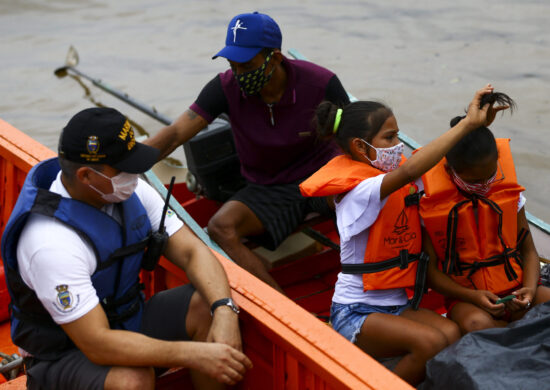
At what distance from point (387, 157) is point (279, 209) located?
41.4 inches

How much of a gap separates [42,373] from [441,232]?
4.93 ft

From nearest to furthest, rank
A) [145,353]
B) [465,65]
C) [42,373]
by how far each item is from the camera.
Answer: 1. [145,353]
2. [42,373]
3. [465,65]

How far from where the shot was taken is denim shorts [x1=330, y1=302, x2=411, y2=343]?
2443 mm

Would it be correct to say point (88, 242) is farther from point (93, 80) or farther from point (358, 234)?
point (93, 80)

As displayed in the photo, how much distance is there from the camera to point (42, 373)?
2.20 m

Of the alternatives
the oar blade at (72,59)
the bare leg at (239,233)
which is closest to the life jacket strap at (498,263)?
the bare leg at (239,233)

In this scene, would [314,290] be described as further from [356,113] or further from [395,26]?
[395,26]

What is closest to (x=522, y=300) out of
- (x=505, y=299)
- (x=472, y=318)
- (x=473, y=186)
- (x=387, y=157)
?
(x=505, y=299)

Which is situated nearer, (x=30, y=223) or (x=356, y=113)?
(x=30, y=223)

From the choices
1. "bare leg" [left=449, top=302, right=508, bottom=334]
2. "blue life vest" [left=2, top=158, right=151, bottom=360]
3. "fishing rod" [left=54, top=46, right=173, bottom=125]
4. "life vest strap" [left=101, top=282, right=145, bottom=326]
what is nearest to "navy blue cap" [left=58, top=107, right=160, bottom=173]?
"blue life vest" [left=2, top=158, right=151, bottom=360]

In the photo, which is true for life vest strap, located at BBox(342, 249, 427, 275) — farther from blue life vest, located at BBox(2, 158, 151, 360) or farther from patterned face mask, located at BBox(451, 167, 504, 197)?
blue life vest, located at BBox(2, 158, 151, 360)

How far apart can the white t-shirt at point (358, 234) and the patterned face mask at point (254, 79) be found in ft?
3.27

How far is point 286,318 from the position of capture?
7.34 ft

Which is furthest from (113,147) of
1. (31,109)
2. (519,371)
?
(31,109)
